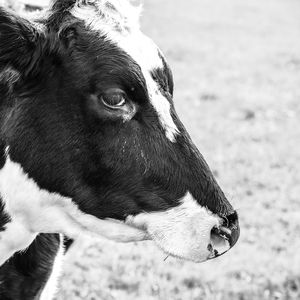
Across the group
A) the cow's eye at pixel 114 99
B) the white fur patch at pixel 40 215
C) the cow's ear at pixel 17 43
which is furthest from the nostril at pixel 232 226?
the cow's ear at pixel 17 43

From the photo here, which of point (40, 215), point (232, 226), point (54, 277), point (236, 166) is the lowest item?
point (236, 166)

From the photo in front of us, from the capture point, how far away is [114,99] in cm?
252

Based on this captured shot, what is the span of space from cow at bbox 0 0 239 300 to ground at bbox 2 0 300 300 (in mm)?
1942

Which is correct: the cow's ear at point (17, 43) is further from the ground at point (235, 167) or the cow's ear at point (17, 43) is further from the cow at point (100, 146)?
the ground at point (235, 167)

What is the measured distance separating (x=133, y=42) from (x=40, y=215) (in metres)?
0.78

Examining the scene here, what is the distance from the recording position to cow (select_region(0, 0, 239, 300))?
2.55 m

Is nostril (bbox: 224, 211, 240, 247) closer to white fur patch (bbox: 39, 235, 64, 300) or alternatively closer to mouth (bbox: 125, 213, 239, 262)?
mouth (bbox: 125, 213, 239, 262)

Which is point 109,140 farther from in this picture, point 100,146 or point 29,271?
point 29,271

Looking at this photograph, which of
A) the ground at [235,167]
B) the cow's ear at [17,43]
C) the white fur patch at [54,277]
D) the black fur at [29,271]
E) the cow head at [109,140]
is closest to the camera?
the cow's ear at [17,43]

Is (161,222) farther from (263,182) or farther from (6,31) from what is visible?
(263,182)

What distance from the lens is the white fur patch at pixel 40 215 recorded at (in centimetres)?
264

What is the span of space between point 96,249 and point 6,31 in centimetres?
308

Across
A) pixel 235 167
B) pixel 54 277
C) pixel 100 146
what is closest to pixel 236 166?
pixel 235 167

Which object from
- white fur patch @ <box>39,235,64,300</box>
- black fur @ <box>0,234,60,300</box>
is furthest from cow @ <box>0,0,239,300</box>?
white fur patch @ <box>39,235,64,300</box>
